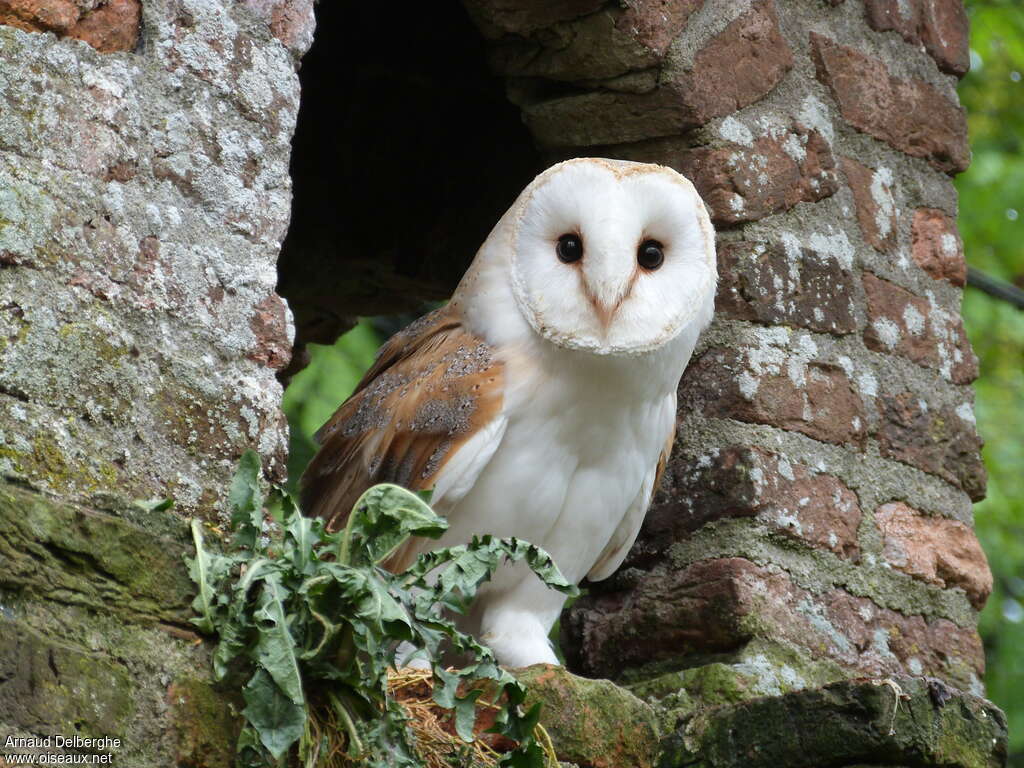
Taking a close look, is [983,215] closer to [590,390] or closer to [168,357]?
[590,390]

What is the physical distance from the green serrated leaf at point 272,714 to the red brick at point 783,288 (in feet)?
5.40

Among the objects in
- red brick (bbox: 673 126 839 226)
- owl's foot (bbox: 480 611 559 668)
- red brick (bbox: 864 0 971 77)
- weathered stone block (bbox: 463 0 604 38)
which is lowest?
owl's foot (bbox: 480 611 559 668)

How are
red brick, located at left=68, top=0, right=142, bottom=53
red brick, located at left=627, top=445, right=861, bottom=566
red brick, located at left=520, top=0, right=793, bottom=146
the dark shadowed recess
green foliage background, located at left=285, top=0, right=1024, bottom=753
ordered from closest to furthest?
red brick, located at left=68, top=0, right=142, bottom=53, red brick, located at left=627, top=445, right=861, bottom=566, red brick, located at left=520, top=0, right=793, bottom=146, the dark shadowed recess, green foliage background, located at left=285, top=0, right=1024, bottom=753

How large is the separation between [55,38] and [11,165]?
21 cm

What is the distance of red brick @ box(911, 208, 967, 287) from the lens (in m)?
3.37

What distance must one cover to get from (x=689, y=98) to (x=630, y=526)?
0.90m

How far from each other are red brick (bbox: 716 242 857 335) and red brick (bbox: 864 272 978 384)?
0.29 ft

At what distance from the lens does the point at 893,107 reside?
11.1 ft

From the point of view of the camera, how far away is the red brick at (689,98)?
117 inches

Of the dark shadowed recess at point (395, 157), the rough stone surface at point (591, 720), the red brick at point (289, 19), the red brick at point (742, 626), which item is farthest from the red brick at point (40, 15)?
the dark shadowed recess at point (395, 157)

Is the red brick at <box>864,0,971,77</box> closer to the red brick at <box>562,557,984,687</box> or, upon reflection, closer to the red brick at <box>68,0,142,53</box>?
the red brick at <box>562,557,984,687</box>

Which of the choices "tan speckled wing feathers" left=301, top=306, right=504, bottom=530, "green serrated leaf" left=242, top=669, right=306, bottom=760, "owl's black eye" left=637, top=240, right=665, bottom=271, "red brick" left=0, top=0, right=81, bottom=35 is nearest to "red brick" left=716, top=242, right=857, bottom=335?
"owl's black eye" left=637, top=240, right=665, bottom=271

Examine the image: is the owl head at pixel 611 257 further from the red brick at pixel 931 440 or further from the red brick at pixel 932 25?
the red brick at pixel 932 25

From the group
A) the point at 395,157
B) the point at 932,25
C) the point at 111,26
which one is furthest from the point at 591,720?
the point at 395,157
